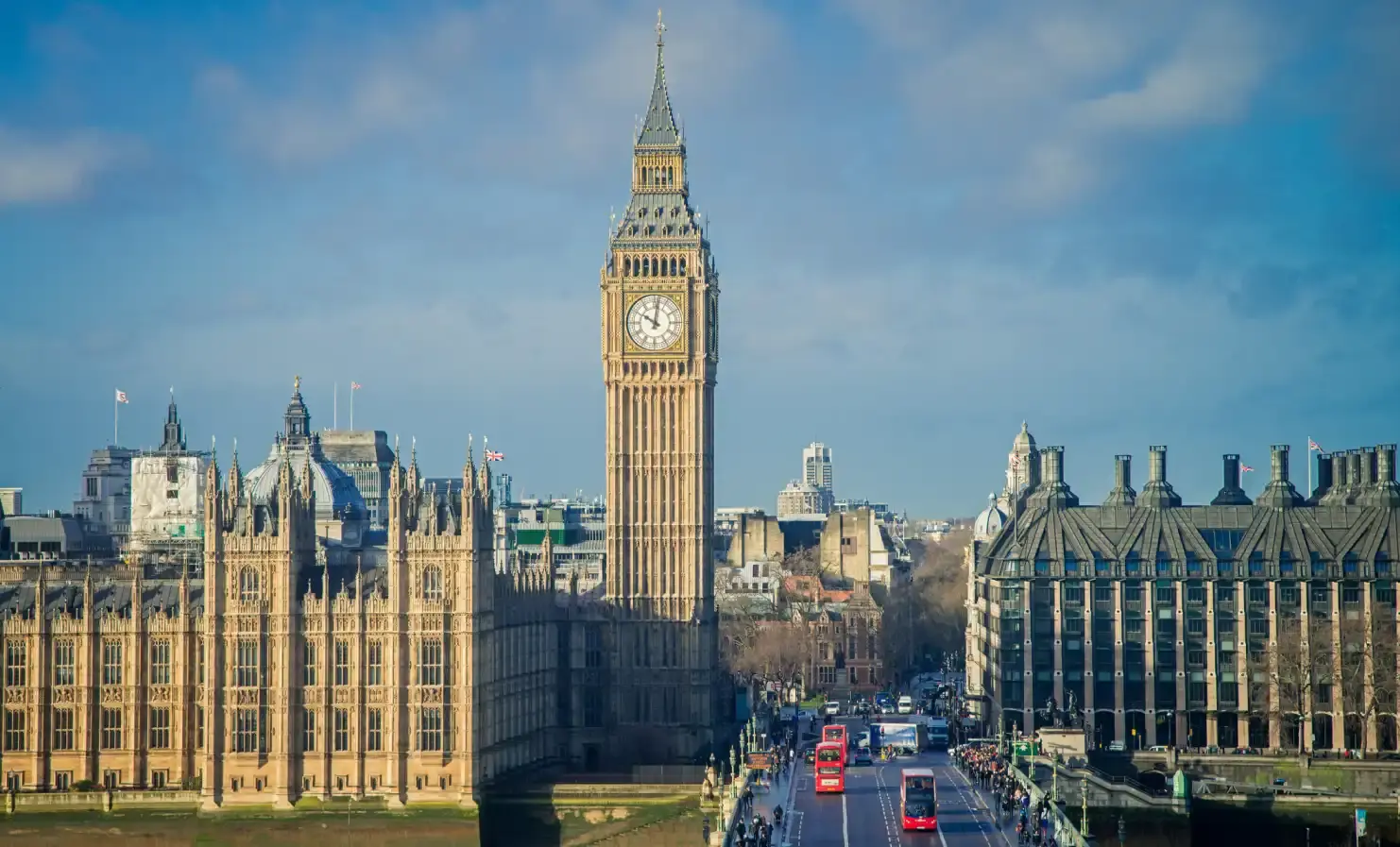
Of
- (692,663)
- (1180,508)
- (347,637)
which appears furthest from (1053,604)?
(347,637)

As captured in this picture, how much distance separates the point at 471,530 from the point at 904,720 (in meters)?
55.7

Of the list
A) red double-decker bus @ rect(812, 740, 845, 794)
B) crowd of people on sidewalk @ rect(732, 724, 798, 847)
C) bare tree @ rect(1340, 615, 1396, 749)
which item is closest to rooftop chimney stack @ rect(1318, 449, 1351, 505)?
bare tree @ rect(1340, 615, 1396, 749)

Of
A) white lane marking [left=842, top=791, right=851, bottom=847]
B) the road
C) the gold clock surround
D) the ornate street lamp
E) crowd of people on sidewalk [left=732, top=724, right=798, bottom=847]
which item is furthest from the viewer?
the gold clock surround

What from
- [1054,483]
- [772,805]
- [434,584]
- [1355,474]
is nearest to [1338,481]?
[1355,474]

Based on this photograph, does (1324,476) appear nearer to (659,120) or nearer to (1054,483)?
(1054,483)

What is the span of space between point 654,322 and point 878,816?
4711 centimetres

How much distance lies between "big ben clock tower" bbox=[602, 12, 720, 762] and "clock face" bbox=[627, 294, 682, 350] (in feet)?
0.21

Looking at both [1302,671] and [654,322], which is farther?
[654,322]

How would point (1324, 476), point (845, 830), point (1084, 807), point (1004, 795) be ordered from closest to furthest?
point (1084, 807) < point (845, 830) < point (1004, 795) < point (1324, 476)

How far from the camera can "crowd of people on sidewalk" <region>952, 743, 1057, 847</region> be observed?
128m

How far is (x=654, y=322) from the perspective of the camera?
171m

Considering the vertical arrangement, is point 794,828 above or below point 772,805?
below

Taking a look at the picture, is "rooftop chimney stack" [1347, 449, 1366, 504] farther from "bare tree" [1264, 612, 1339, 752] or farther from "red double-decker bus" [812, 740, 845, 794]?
"red double-decker bus" [812, 740, 845, 794]

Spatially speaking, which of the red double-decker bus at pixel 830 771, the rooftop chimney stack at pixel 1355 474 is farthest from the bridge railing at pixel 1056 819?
the rooftop chimney stack at pixel 1355 474
